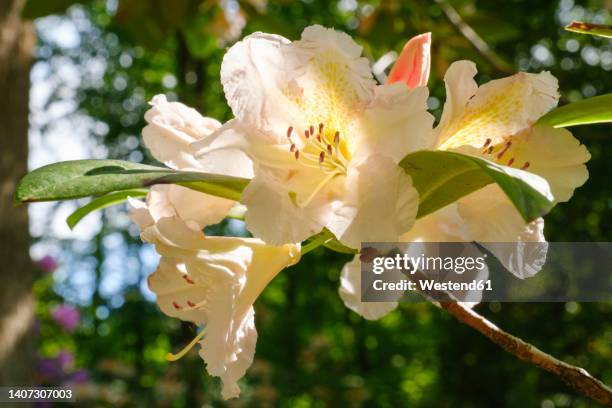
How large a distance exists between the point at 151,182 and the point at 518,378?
4.08 m

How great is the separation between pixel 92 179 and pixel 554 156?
325 mm

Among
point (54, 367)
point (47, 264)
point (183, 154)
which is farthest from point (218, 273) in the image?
point (47, 264)

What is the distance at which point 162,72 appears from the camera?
Result: 24.9ft

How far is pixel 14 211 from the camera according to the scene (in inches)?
86.0

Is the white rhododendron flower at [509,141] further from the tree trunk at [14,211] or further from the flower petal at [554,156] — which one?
the tree trunk at [14,211]

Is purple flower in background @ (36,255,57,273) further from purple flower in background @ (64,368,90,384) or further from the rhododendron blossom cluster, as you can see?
the rhododendron blossom cluster

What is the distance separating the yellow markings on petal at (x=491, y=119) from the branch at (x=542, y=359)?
13 centimetres

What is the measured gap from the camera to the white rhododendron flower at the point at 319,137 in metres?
0.52

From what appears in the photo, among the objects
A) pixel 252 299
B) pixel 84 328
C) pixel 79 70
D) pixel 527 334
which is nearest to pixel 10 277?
pixel 252 299

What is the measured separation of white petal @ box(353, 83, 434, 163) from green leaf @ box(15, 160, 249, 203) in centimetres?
9

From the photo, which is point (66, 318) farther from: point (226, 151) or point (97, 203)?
point (226, 151)

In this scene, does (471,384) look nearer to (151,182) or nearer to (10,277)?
(10,277)

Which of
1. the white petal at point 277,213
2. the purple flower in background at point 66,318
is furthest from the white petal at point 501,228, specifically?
the purple flower in background at point 66,318

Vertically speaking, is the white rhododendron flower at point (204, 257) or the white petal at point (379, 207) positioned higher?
the white petal at point (379, 207)
